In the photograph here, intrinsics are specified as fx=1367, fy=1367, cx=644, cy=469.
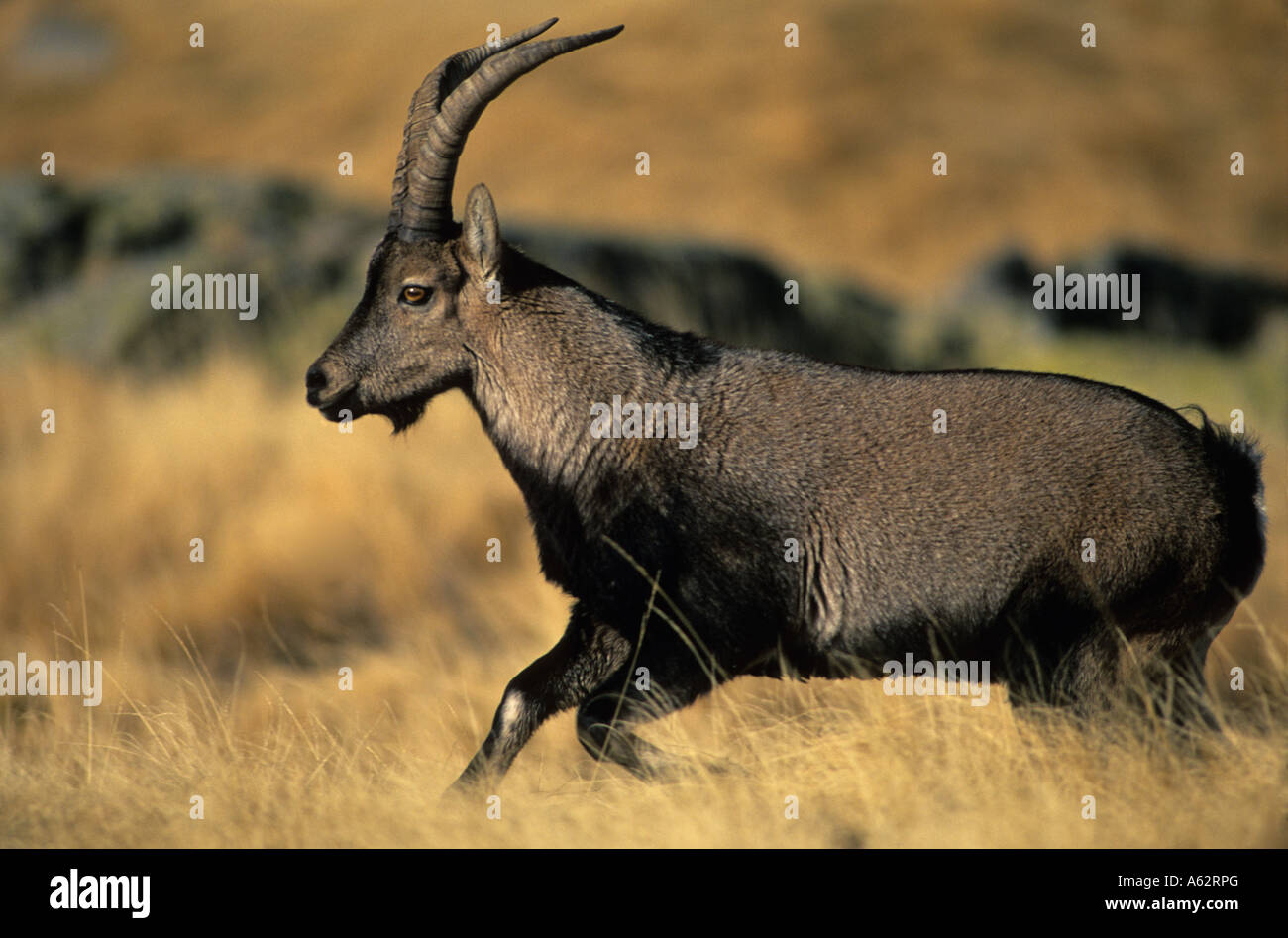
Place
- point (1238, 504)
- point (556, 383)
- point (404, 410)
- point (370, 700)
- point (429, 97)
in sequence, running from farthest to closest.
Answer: point (370, 700) → point (429, 97) → point (404, 410) → point (556, 383) → point (1238, 504)

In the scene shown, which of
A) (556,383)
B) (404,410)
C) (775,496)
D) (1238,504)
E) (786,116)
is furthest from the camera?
(786,116)

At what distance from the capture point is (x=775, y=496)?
5.30 meters

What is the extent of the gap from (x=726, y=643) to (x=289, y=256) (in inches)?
426

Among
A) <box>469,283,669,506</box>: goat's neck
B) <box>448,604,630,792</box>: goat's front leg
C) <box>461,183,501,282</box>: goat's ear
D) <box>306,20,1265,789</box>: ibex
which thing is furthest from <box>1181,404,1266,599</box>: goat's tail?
<box>461,183,501,282</box>: goat's ear

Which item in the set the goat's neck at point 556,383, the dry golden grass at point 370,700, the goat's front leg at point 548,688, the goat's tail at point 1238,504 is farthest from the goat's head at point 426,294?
the goat's tail at point 1238,504

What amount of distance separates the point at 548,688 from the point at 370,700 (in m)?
3.30

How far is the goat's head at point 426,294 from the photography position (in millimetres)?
5621

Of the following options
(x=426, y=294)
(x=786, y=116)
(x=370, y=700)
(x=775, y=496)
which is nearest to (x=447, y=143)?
(x=426, y=294)

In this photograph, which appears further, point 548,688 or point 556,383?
point 556,383

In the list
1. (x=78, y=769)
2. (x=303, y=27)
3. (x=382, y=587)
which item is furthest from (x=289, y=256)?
(x=303, y=27)

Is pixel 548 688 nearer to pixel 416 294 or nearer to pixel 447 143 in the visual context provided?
pixel 416 294

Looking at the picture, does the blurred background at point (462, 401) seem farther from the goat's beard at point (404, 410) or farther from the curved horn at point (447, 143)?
the curved horn at point (447, 143)

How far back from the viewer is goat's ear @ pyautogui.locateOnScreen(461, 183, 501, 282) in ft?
18.1

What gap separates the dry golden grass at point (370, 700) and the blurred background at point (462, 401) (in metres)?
0.03
